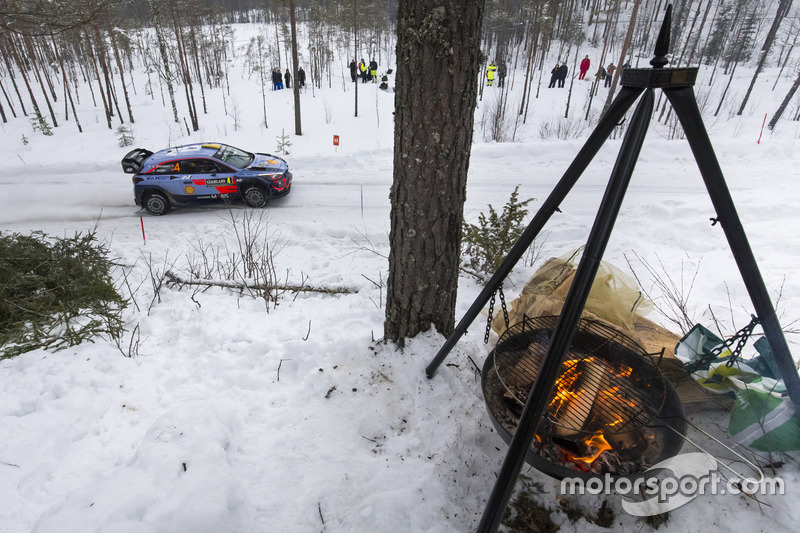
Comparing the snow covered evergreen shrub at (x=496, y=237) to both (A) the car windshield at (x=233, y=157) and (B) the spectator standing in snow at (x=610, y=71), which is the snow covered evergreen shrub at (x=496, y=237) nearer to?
(A) the car windshield at (x=233, y=157)

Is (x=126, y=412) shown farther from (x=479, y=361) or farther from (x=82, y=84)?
(x=82, y=84)

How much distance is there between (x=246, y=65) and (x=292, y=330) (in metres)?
36.8

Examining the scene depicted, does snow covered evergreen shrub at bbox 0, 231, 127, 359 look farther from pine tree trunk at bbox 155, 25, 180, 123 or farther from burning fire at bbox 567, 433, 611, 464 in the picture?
pine tree trunk at bbox 155, 25, 180, 123

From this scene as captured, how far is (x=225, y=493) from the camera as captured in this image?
203 cm

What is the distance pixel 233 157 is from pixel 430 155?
8582 mm

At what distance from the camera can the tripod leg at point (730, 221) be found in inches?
65.0

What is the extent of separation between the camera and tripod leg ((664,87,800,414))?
1651mm

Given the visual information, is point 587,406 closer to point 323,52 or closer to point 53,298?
point 53,298

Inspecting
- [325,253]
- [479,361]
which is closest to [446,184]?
[479,361]

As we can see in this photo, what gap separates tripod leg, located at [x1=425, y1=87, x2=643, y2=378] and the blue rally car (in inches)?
318

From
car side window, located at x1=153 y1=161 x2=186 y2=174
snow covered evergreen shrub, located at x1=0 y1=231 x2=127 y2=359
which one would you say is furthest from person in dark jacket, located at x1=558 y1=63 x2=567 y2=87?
snow covered evergreen shrub, located at x1=0 y1=231 x2=127 y2=359

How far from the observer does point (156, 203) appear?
9.20 m

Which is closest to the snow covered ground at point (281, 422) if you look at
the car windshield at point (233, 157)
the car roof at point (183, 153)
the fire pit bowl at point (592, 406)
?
the fire pit bowl at point (592, 406)


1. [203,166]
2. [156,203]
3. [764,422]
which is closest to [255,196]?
[203,166]
